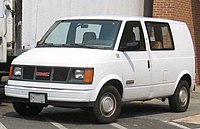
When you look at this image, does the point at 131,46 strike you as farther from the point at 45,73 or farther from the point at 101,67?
the point at 45,73

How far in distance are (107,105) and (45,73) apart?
1.24 metres

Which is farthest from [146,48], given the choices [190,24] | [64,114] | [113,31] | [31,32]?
Answer: [190,24]

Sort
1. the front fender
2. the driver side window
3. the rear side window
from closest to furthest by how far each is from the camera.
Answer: the front fender
the driver side window
the rear side window

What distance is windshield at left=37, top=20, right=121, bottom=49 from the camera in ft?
33.4

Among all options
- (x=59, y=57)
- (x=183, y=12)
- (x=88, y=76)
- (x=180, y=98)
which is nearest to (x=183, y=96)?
(x=180, y=98)

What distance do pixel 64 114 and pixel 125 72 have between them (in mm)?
1760

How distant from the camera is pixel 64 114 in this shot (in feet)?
36.4

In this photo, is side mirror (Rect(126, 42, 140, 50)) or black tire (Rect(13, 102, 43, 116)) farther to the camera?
black tire (Rect(13, 102, 43, 116))

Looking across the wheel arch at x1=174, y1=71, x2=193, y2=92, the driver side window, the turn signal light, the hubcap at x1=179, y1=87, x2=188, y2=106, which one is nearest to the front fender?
the turn signal light

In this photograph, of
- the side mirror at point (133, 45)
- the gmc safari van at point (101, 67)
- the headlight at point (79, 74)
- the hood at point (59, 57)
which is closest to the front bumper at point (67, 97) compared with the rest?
the gmc safari van at point (101, 67)

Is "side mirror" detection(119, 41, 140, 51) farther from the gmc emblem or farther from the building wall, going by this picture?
the building wall

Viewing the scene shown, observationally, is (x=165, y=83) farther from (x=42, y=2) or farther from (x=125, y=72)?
(x=42, y=2)

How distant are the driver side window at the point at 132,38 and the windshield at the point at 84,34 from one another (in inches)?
7.9

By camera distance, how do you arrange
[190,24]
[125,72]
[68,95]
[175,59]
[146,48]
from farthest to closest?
1. [190,24]
2. [175,59]
3. [146,48]
4. [125,72]
5. [68,95]
